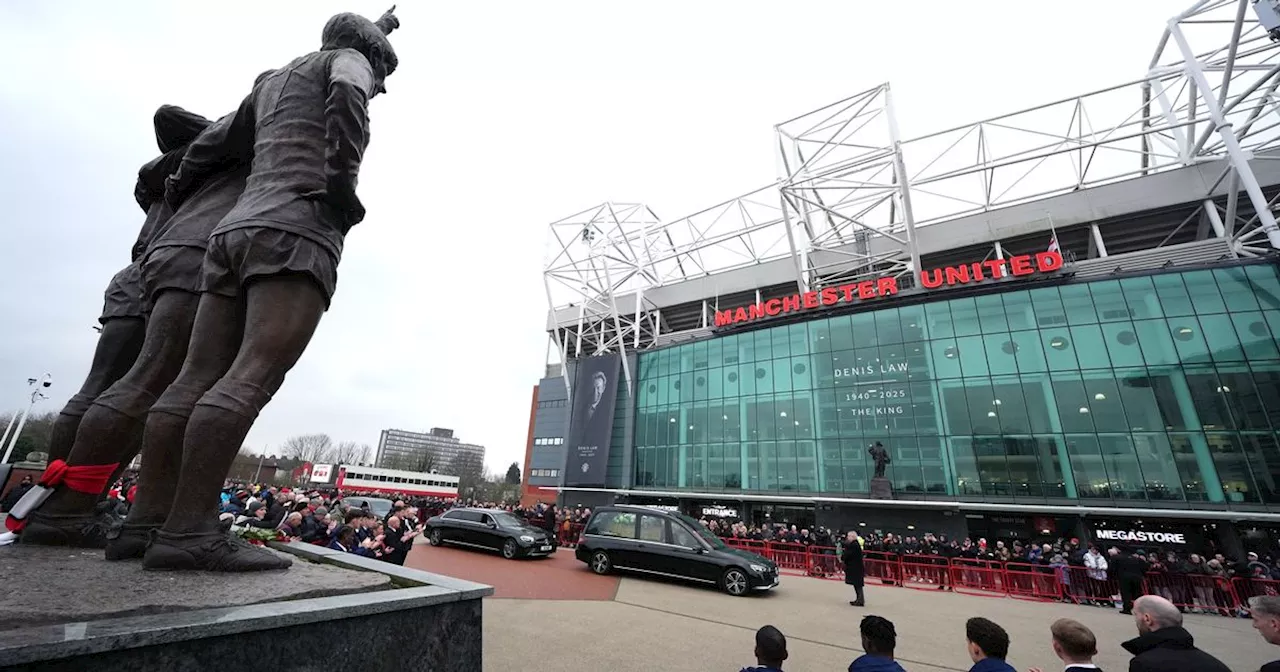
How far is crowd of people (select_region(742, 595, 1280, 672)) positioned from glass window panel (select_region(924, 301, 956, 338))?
2556 cm

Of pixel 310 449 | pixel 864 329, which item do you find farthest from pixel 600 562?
pixel 310 449

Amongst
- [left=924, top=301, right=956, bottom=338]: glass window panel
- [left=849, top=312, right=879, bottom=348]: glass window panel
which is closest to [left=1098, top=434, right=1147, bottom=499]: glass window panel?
[left=924, top=301, right=956, bottom=338]: glass window panel

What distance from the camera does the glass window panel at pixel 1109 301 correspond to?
2314 centimetres

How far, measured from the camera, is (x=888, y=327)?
2794cm

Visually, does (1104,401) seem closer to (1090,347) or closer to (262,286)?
(1090,347)

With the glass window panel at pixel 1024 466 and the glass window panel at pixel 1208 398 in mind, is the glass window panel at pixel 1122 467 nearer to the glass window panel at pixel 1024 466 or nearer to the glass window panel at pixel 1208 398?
the glass window panel at pixel 1024 466

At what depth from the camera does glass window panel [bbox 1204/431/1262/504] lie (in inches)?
764

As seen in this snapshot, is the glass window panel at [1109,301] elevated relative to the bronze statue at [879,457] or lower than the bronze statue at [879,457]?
elevated

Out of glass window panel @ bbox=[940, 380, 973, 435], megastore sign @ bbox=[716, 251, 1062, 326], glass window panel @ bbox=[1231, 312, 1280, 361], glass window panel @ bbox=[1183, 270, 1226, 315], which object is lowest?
glass window panel @ bbox=[940, 380, 973, 435]

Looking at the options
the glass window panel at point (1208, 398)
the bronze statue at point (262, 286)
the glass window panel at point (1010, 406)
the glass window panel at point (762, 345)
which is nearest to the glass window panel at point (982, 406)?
the glass window panel at point (1010, 406)

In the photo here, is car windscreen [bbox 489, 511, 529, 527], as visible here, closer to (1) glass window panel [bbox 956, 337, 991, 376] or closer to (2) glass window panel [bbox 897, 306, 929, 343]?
(2) glass window panel [bbox 897, 306, 929, 343]

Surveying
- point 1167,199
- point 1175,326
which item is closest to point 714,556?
point 1175,326

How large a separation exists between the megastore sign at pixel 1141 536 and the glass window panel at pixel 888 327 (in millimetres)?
11427

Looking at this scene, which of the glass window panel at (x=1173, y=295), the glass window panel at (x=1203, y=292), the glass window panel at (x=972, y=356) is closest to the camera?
the glass window panel at (x=1203, y=292)
